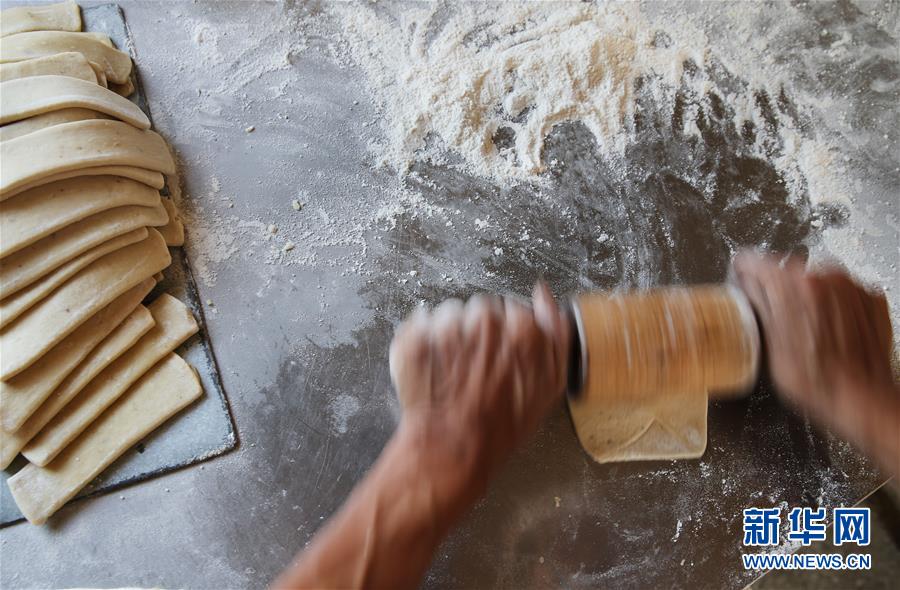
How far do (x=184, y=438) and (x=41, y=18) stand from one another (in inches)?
62.5

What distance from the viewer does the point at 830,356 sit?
1.44 metres

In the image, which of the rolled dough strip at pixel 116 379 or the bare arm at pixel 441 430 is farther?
the rolled dough strip at pixel 116 379

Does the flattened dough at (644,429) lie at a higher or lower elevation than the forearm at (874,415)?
lower

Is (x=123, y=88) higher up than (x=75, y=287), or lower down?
higher up

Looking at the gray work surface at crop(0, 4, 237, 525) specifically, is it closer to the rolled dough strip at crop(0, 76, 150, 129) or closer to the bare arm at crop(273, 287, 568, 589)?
the rolled dough strip at crop(0, 76, 150, 129)

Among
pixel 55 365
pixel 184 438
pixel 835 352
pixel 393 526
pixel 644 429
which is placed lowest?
pixel 184 438

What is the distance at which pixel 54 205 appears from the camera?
5.95 feet

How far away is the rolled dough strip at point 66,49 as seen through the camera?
6.64 feet

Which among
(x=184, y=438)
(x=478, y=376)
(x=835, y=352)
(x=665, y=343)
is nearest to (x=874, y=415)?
(x=835, y=352)

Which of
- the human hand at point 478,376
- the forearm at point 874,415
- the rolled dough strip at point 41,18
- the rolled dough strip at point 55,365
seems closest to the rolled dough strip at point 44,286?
the rolled dough strip at point 55,365

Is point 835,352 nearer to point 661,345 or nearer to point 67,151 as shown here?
point 661,345

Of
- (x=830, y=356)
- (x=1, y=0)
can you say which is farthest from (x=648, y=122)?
(x=1, y=0)

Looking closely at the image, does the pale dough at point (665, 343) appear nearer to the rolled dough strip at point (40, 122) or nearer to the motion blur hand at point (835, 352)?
the motion blur hand at point (835, 352)

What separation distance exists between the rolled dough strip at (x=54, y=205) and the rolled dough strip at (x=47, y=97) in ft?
0.76
